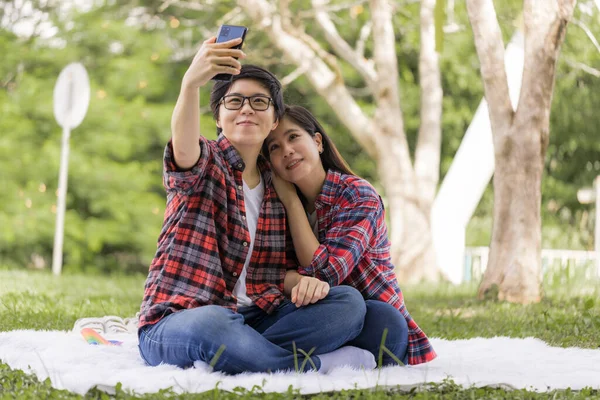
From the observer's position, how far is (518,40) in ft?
27.7

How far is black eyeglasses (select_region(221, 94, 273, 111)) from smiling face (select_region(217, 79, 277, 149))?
0.03 ft

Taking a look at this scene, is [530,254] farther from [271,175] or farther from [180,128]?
[180,128]

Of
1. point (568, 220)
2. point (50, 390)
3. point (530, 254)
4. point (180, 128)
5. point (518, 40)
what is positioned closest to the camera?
point (50, 390)

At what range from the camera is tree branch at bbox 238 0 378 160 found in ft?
28.2

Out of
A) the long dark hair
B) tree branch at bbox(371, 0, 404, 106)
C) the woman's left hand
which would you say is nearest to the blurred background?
tree branch at bbox(371, 0, 404, 106)

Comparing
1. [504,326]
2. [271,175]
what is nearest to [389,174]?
[504,326]

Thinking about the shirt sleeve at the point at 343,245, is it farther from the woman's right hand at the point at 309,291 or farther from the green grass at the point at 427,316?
the green grass at the point at 427,316

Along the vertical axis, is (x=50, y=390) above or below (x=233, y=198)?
below

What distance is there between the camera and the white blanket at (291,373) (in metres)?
2.43

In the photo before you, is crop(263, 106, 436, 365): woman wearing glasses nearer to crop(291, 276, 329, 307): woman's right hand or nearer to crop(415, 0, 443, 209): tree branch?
crop(291, 276, 329, 307): woman's right hand

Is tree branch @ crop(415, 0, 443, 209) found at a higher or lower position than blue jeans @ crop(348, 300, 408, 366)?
higher

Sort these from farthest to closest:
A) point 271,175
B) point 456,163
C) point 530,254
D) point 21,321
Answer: point 456,163
point 530,254
point 21,321
point 271,175

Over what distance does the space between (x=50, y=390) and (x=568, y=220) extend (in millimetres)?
14532

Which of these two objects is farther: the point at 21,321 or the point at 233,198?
the point at 21,321
